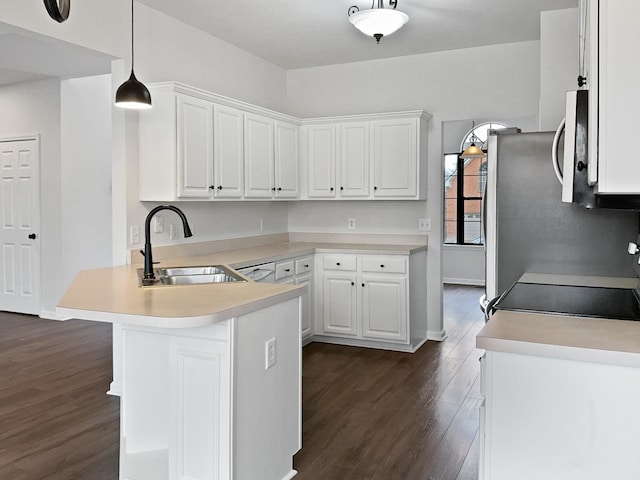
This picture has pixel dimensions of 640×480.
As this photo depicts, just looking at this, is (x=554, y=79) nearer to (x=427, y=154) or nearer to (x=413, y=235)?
(x=427, y=154)

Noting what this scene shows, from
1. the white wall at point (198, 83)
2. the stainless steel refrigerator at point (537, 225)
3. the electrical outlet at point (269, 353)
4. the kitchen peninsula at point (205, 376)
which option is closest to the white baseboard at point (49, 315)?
the white wall at point (198, 83)

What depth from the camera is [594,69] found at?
1.38 metres

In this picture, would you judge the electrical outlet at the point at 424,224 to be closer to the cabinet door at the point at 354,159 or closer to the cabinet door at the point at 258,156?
the cabinet door at the point at 354,159

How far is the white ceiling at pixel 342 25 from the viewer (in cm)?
380

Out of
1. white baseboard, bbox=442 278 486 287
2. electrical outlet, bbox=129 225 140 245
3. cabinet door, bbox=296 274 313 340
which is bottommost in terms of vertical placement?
white baseboard, bbox=442 278 486 287

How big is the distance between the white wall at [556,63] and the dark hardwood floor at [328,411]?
6.60ft

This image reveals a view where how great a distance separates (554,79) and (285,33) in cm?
211

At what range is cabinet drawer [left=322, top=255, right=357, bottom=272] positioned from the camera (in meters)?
4.80

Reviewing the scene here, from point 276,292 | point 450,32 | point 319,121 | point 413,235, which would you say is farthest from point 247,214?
point 276,292

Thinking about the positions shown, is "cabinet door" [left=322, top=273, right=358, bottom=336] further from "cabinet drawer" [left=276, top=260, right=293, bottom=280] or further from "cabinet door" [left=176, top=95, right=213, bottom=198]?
"cabinet door" [left=176, top=95, right=213, bottom=198]

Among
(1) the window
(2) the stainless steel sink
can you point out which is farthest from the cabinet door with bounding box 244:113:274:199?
(1) the window

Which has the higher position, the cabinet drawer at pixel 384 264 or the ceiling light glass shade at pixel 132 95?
the ceiling light glass shade at pixel 132 95

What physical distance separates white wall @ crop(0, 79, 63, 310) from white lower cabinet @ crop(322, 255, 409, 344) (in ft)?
10.3

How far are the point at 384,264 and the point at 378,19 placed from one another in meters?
2.05
